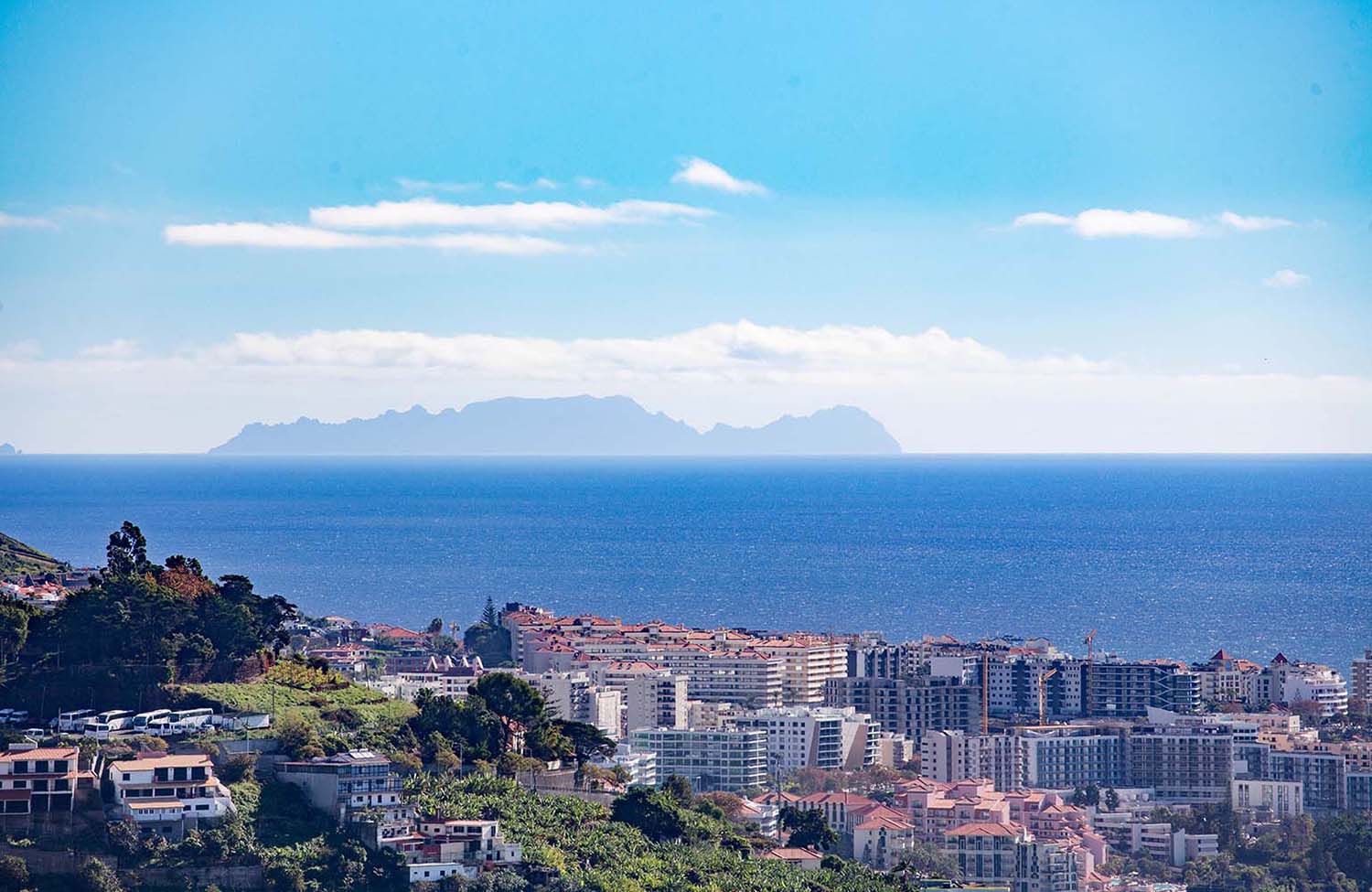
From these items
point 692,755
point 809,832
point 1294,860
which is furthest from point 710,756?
point 1294,860

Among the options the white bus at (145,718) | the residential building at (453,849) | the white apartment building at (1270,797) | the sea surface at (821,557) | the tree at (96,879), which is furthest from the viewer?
the sea surface at (821,557)

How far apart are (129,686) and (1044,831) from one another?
1733 centimetres

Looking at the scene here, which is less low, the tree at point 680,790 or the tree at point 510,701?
the tree at point 510,701

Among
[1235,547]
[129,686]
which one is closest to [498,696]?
[129,686]

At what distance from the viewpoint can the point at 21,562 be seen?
6362 cm

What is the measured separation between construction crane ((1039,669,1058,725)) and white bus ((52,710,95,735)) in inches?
1050

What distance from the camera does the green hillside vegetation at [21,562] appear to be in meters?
→ 60.8

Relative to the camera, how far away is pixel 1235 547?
12506 centimetres

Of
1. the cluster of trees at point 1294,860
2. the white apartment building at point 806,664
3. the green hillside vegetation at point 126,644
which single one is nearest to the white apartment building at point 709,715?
the white apartment building at point 806,664

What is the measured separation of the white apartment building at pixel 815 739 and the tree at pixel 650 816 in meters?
12.4

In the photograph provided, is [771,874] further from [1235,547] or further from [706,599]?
[1235,547]

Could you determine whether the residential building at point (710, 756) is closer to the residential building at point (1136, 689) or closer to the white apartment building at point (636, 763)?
the white apartment building at point (636, 763)

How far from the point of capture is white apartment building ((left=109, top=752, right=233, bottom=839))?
32.4m

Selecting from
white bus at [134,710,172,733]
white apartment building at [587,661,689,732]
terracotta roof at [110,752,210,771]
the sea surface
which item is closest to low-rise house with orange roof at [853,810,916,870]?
white apartment building at [587,661,689,732]
